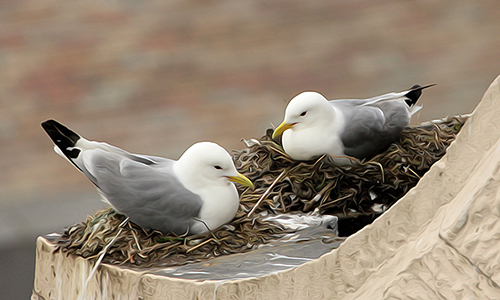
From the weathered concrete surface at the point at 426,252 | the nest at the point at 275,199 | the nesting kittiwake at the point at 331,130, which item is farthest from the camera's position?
the nesting kittiwake at the point at 331,130

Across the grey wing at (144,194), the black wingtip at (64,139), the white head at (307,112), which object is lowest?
the grey wing at (144,194)

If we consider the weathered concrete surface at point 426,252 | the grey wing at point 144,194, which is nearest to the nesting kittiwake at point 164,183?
the grey wing at point 144,194

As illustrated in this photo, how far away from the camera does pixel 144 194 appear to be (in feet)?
2.73

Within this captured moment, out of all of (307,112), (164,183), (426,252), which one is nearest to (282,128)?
(307,112)

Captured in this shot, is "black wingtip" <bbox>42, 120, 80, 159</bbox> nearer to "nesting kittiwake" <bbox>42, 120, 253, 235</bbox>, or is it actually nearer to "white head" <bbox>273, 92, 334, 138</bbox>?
"nesting kittiwake" <bbox>42, 120, 253, 235</bbox>

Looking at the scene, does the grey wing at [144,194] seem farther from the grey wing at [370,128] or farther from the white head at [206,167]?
the grey wing at [370,128]

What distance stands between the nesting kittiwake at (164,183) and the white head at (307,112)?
19 centimetres

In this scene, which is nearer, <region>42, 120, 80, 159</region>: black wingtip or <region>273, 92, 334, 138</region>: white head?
<region>42, 120, 80, 159</region>: black wingtip

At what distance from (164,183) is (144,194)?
34 mm

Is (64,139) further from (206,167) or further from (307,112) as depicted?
(307,112)

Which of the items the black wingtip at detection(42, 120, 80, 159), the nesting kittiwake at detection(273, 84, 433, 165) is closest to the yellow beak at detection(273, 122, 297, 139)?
the nesting kittiwake at detection(273, 84, 433, 165)

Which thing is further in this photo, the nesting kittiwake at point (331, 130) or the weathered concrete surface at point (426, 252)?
the nesting kittiwake at point (331, 130)

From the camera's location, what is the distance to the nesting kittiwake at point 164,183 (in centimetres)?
83

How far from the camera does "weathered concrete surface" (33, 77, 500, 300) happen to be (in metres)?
0.51
